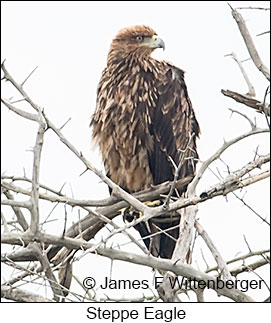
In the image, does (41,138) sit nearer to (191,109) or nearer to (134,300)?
(134,300)

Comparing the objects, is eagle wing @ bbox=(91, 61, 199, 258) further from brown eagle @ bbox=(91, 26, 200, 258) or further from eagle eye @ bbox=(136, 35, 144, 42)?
eagle eye @ bbox=(136, 35, 144, 42)

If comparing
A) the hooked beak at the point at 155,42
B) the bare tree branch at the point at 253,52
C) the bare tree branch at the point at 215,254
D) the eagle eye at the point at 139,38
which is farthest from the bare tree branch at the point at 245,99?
the eagle eye at the point at 139,38

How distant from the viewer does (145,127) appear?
5844mm

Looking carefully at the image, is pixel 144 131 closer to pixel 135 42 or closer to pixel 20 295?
pixel 135 42

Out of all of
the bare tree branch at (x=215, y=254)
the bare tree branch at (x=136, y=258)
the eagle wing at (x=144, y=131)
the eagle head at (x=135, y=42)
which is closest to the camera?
the bare tree branch at (x=136, y=258)

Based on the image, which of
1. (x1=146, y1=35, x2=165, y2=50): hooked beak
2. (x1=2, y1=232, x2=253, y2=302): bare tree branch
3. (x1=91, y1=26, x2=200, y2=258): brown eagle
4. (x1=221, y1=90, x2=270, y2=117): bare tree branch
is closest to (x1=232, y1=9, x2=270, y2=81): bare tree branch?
(x1=221, y1=90, x2=270, y2=117): bare tree branch

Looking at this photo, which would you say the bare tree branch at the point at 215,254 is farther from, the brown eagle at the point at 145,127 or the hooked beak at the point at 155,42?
the hooked beak at the point at 155,42

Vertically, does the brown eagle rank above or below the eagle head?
below

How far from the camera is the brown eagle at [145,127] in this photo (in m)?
Answer: 5.85

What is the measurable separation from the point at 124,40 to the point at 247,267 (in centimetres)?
299

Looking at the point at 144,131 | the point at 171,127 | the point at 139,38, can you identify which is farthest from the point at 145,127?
the point at 139,38

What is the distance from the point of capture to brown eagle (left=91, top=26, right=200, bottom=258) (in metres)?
5.85

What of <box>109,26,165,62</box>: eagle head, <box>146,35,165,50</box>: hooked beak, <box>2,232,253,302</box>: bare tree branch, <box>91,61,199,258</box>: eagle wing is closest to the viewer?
<box>2,232,253,302</box>: bare tree branch

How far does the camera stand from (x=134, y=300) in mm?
4496
